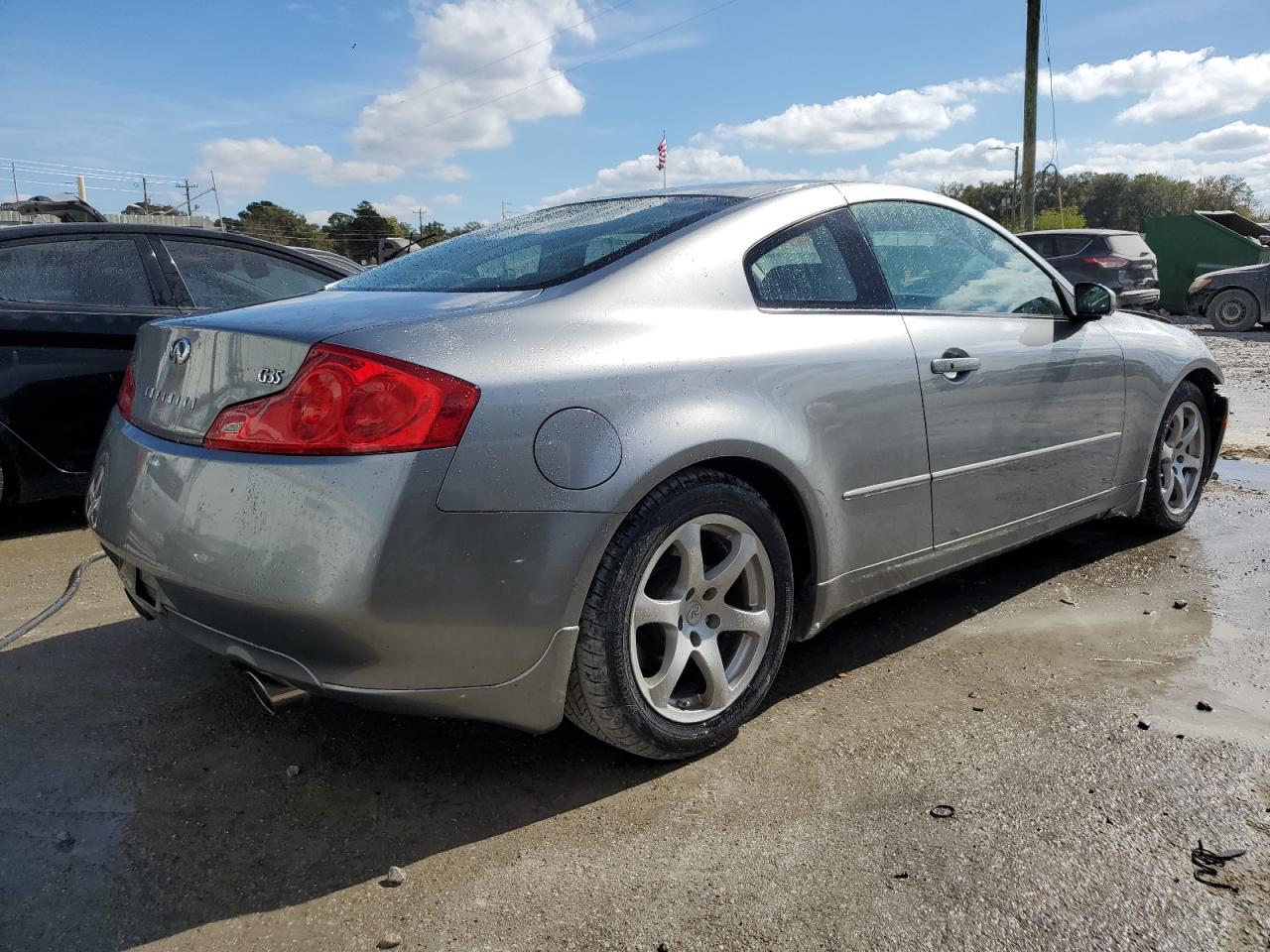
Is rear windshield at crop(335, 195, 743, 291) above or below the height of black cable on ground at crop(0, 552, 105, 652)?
above

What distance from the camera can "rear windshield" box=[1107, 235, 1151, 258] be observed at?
15250 millimetres

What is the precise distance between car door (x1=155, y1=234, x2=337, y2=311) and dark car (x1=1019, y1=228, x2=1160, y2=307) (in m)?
12.2

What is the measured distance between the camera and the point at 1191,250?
1880cm

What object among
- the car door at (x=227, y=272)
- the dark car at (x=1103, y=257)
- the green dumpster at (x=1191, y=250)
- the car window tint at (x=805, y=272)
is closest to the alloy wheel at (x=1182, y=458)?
the car window tint at (x=805, y=272)

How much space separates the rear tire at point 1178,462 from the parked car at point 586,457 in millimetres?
1292

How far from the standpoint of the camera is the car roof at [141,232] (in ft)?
15.6

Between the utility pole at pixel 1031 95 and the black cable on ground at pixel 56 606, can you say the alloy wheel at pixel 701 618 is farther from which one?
the utility pole at pixel 1031 95

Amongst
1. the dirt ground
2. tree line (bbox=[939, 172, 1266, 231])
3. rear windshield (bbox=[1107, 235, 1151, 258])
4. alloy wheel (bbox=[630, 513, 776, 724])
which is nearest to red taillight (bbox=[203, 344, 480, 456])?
alloy wheel (bbox=[630, 513, 776, 724])

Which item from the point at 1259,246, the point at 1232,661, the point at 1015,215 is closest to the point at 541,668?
the point at 1232,661

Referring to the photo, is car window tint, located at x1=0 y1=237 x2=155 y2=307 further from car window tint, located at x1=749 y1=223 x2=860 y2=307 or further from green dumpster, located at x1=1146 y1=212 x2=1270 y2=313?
green dumpster, located at x1=1146 y1=212 x2=1270 y2=313

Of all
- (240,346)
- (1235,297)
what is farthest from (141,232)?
(1235,297)

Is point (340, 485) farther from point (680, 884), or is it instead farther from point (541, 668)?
point (680, 884)

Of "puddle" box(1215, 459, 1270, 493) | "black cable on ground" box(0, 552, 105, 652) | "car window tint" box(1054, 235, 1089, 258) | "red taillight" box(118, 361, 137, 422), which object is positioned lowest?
"puddle" box(1215, 459, 1270, 493)

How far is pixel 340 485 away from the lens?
6.66 ft
